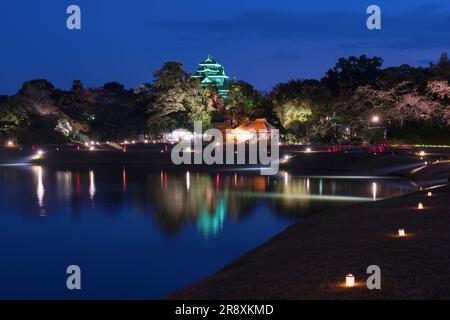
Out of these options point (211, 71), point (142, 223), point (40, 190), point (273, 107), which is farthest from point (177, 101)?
point (142, 223)

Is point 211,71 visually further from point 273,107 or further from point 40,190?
point 40,190

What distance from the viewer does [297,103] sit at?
65688mm

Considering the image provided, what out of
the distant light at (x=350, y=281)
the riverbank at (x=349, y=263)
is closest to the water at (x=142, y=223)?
the riverbank at (x=349, y=263)

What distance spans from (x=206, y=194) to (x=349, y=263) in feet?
67.0

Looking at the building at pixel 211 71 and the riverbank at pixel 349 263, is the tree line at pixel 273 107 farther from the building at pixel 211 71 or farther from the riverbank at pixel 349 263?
the riverbank at pixel 349 263

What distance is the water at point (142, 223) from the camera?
1411 cm

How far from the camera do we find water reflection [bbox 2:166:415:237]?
77.9ft

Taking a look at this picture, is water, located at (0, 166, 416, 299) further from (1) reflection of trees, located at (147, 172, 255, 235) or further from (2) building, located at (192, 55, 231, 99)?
(2) building, located at (192, 55, 231, 99)

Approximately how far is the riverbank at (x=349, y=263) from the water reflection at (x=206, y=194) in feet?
20.2

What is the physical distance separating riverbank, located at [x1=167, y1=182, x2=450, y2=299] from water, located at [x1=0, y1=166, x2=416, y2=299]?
7.78ft

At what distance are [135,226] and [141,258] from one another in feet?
17.4

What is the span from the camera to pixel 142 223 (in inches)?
867

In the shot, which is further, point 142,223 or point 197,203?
point 197,203

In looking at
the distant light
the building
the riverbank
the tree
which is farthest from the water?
the building
